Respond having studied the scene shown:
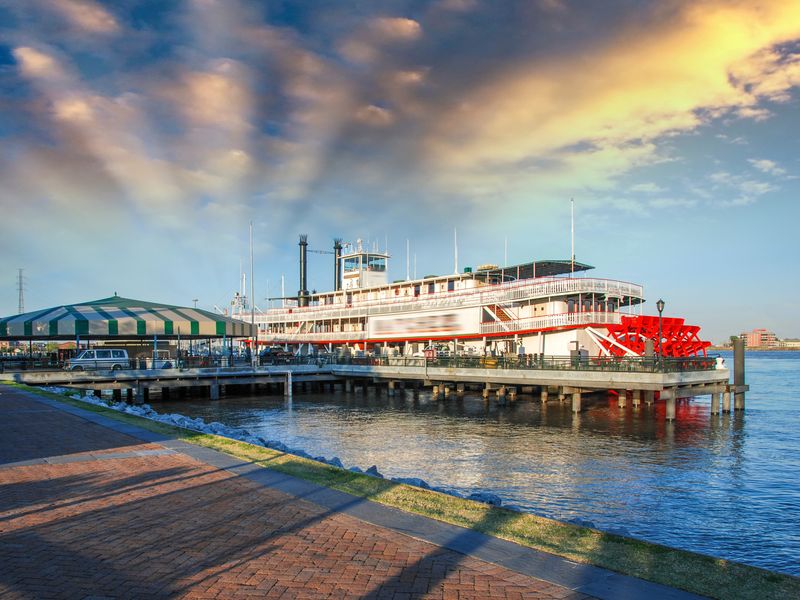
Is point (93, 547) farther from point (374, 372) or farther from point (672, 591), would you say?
point (374, 372)

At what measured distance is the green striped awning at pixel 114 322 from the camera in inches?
1501

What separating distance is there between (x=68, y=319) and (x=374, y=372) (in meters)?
20.6

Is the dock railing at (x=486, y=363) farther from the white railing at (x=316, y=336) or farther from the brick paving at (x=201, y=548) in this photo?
the brick paving at (x=201, y=548)

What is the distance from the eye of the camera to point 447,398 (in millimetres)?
42719

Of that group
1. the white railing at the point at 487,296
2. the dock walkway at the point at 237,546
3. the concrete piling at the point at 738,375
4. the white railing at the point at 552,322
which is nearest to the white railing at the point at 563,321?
the white railing at the point at 552,322

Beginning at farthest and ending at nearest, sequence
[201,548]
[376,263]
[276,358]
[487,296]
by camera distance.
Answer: [376,263]
[276,358]
[487,296]
[201,548]

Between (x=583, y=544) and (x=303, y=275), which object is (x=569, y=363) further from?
(x=303, y=275)

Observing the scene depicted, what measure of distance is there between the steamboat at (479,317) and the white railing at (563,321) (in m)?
0.07

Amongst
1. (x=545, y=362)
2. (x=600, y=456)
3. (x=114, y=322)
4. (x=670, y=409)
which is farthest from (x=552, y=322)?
(x=114, y=322)

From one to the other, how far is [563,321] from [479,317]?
27.4 feet

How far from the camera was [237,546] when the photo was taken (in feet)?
24.1

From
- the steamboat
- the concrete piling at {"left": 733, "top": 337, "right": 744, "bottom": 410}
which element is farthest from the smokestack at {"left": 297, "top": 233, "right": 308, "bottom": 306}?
the concrete piling at {"left": 733, "top": 337, "right": 744, "bottom": 410}

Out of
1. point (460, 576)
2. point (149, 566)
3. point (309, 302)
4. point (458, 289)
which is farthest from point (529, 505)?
point (309, 302)

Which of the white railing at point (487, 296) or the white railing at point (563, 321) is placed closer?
the white railing at point (563, 321)
